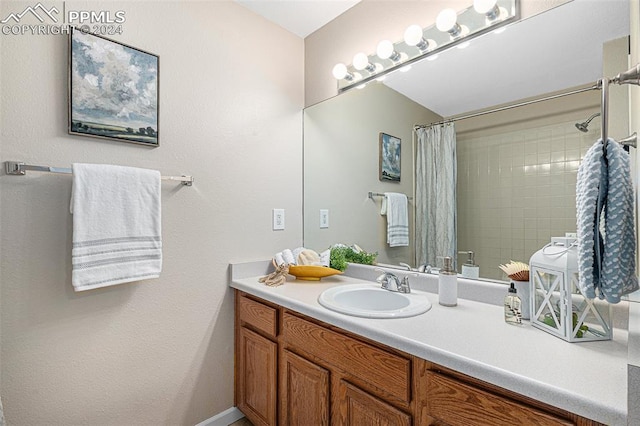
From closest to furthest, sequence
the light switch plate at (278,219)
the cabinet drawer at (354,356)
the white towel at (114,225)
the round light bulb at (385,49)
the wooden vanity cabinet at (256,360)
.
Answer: the cabinet drawer at (354,356), the white towel at (114,225), the wooden vanity cabinet at (256,360), the round light bulb at (385,49), the light switch plate at (278,219)

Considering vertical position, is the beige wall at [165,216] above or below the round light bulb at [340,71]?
below

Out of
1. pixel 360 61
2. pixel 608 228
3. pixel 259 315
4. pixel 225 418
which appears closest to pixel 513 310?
pixel 608 228

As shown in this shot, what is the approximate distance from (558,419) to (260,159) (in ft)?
5.51

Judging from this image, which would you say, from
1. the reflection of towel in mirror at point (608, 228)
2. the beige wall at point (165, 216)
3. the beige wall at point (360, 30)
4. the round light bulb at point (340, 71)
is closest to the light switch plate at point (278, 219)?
the beige wall at point (165, 216)

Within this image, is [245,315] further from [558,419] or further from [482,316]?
[558,419]

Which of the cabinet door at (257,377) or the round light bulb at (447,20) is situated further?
the cabinet door at (257,377)

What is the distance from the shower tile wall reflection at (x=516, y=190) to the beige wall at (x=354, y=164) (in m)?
0.31

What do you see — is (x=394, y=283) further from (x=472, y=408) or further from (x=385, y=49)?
(x=385, y=49)

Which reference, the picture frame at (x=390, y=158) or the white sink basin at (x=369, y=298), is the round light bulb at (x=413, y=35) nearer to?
the picture frame at (x=390, y=158)

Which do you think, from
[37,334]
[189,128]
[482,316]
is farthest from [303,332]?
[189,128]

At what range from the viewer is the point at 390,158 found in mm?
1765

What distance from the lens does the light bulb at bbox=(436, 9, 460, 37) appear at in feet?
4.54

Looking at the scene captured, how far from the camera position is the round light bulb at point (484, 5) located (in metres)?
1.28

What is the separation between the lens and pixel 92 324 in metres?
1.33
